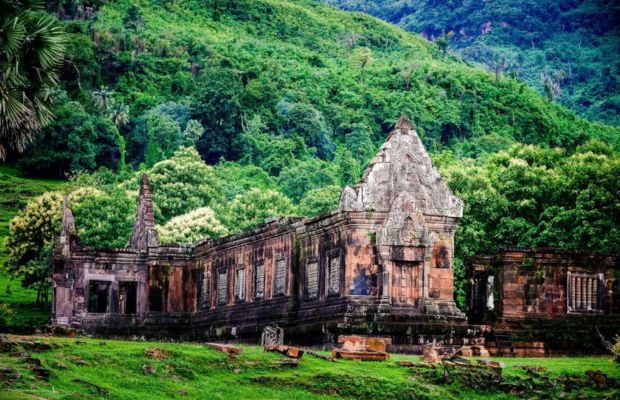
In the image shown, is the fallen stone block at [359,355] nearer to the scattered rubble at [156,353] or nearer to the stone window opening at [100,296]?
the scattered rubble at [156,353]

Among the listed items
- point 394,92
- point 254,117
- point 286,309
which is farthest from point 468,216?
point 394,92

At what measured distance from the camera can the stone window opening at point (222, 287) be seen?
59.7 meters

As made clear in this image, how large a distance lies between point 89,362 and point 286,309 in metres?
17.8

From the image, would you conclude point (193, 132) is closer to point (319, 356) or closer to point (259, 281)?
point (259, 281)

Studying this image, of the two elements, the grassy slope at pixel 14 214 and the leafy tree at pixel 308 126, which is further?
the leafy tree at pixel 308 126

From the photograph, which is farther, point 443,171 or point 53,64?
point 443,171

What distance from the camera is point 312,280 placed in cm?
5153

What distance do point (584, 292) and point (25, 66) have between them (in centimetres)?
2189

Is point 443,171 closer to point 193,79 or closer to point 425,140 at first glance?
point 425,140

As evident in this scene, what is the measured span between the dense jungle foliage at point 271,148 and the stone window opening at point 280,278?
14.9 metres

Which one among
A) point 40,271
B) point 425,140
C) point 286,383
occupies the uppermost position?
point 425,140

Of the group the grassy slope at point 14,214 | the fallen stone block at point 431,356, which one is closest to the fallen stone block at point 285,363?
the fallen stone block at point 431,356

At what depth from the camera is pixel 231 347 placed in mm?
38844

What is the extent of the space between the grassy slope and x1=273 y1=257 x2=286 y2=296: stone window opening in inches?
1306
